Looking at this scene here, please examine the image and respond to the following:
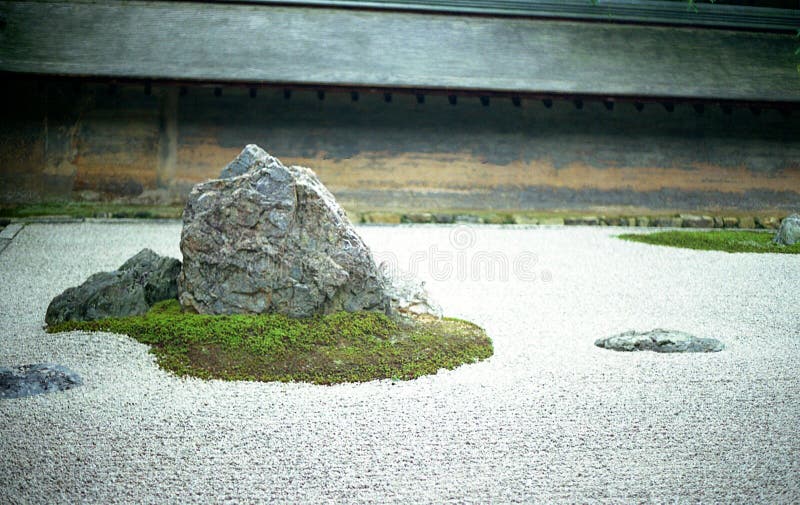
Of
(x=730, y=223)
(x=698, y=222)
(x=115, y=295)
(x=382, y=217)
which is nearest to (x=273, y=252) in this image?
(x=115, y=295)

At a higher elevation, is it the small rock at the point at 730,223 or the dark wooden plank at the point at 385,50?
the dark wooden plank at the point at 385,50

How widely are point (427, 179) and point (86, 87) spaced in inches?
264

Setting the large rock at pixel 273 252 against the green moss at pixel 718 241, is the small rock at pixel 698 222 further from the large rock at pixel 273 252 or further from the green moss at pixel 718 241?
the large rock at pixel 273 252

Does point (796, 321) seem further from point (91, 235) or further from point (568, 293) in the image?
point (91, 235)

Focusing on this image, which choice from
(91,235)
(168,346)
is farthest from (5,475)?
(91,235)

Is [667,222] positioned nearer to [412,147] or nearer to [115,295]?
[412,147]

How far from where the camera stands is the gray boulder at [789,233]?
1080 centimetres

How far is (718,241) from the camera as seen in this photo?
1113 cm

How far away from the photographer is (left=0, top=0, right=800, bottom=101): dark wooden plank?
13.4m

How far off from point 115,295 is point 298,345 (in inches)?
69.9

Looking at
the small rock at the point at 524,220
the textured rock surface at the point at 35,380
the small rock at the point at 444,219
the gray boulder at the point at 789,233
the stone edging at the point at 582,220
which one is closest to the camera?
the textured rock surface at the point at 35,380

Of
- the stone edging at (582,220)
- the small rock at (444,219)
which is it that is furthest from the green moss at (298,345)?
the small rock at (444,219)

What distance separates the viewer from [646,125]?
14.9 metres

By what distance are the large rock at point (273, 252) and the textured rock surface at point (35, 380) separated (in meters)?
1.23
